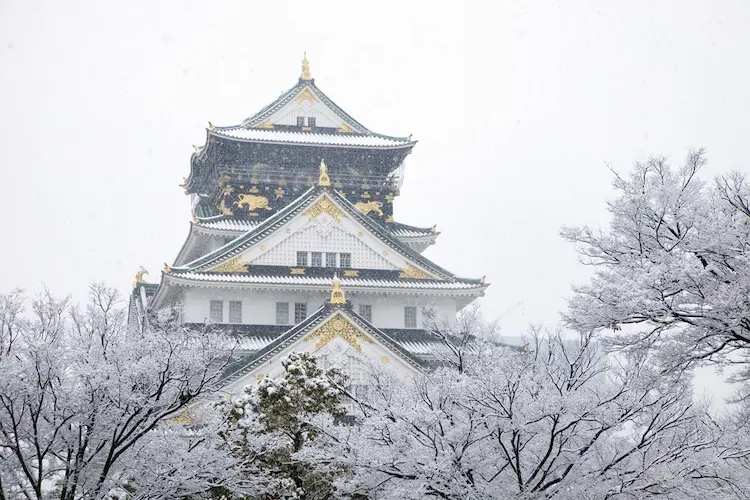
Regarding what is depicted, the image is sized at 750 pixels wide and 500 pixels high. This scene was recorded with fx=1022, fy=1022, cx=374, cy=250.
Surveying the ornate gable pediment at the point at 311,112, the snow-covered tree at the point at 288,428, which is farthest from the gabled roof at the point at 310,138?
the snow-covered tree at the point at 288,428

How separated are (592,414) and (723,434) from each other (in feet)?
8.67

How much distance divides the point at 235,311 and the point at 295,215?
4.09 meters

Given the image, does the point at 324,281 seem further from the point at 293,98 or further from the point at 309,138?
the point at 293,98

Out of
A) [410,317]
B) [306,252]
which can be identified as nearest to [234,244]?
[306,252]

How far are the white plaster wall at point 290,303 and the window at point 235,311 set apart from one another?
0.37 ft

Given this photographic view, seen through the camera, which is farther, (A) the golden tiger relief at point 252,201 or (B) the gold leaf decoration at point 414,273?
(A) the golden tiger relief at point 252,201

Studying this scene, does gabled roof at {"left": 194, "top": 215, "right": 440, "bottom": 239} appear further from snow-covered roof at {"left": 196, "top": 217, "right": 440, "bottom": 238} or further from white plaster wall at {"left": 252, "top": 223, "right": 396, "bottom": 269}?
white plaster wall at {"left": 252, "top": 223, "right": 396, "bottom": 269}

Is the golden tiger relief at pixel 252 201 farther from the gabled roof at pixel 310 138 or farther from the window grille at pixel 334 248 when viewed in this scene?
Answer: the window grille at pixel 334 248

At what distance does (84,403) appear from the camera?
1880 cm

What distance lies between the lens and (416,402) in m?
20.8

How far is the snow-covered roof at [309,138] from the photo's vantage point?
41500 millimetres

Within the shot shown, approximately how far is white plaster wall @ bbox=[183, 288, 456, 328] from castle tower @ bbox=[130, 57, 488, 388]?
0.04 metres

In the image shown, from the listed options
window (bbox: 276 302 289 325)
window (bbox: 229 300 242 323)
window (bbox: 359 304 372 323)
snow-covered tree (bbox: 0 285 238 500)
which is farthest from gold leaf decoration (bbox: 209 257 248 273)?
snow-covered tree (bbox: 0 285 238 500)

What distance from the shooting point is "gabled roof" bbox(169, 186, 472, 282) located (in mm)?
35969
